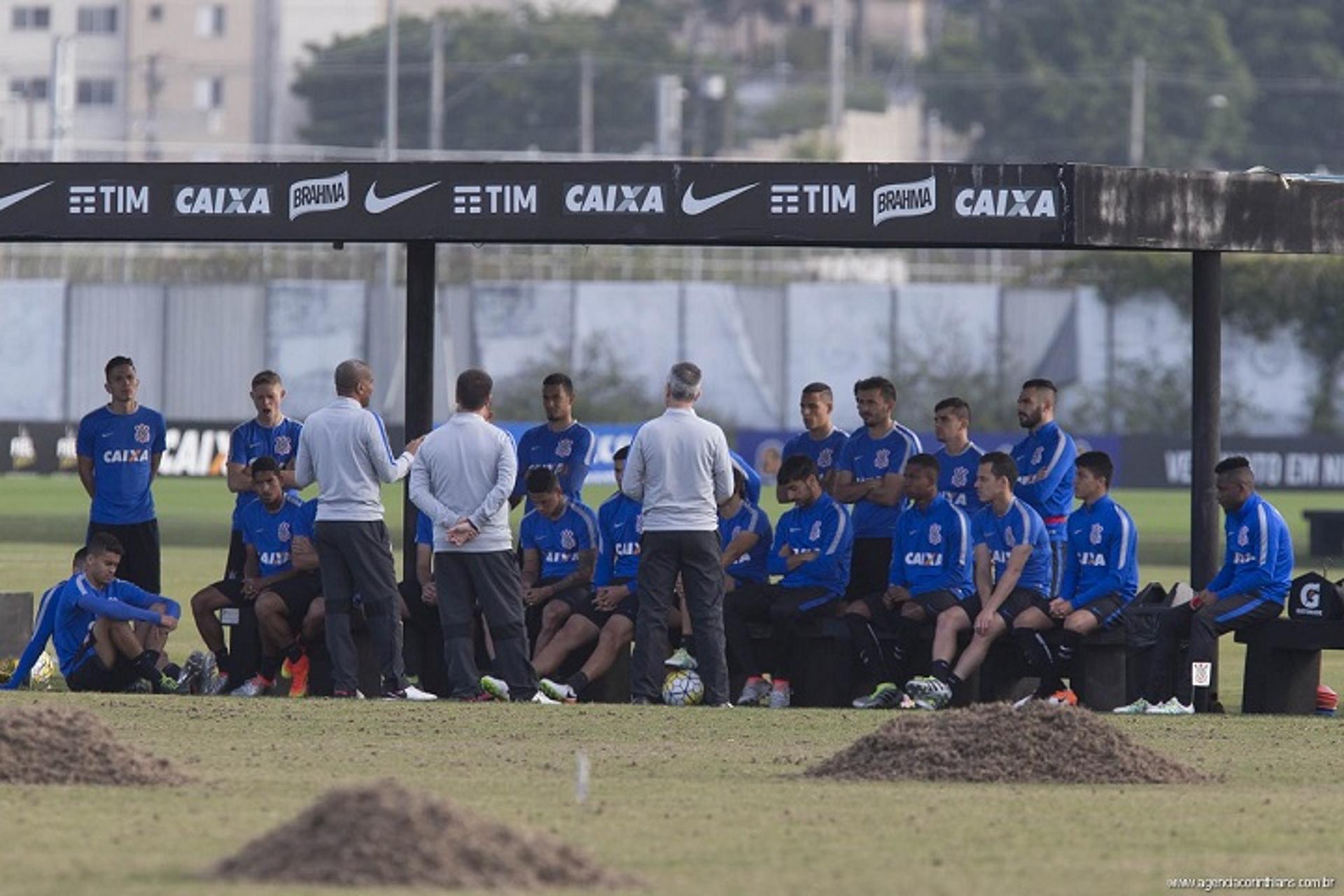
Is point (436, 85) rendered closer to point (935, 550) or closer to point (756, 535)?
point (756, 535)

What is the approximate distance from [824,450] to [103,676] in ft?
14.5

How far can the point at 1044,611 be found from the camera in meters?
15.1

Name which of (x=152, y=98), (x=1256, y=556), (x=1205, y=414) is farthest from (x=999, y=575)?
(x=152, y=98)

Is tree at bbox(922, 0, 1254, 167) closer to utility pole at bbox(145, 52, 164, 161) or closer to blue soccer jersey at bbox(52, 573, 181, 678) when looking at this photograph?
utility pole at bbox(145, 52, 164, 161)

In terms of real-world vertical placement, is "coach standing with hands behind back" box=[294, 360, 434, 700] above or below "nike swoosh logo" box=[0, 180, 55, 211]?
below

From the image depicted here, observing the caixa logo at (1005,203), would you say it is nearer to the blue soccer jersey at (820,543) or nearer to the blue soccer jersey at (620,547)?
the blue soccer jersey at (820,543)

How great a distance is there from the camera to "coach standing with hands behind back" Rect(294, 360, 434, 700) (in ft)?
48.5

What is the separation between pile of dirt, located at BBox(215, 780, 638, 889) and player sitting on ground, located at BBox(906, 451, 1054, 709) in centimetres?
659

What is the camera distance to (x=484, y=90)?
3844 inches

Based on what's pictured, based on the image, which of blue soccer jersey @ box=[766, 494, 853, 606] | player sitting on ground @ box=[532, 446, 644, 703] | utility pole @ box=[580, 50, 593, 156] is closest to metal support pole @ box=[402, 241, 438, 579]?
player sitting on ground @ box=[532, 446, 644, 703]

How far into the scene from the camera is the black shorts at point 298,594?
1555 centimetres

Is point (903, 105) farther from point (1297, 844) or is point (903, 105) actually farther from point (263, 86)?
point (1297, 844)

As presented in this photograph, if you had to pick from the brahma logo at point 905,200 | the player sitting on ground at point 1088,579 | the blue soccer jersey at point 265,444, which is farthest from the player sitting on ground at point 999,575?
the blue soccer jersey at point 265,444

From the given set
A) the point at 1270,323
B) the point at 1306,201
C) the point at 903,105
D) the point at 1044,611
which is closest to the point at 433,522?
the point at 1044,611
